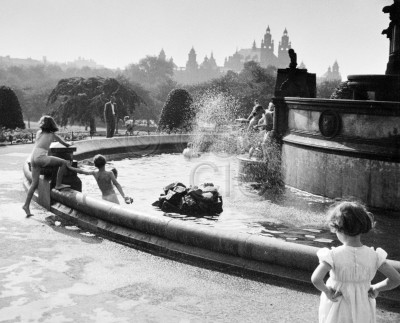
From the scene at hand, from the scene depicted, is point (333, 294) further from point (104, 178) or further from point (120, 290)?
point (104, 178)

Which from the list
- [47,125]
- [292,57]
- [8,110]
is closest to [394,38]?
[292,57]

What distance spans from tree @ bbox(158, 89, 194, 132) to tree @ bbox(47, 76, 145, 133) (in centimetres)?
1465

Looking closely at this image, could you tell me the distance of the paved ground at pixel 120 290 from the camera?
5.04 metres

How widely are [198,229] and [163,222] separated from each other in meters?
0.56

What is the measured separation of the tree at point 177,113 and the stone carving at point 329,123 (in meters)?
22.6

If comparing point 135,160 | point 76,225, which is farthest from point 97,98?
point 76,225

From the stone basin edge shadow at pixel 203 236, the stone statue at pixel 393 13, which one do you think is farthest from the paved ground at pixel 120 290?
the stone statue at pixel 393 13

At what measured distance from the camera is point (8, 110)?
3259cm

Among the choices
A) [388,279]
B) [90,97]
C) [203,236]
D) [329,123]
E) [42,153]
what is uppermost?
[90,97]

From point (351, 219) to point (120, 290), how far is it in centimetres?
298

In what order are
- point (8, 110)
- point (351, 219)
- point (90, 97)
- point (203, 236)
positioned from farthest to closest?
1. point (90, 97)
2. point (8, 110)
3. point (203, 236)
4. point (351, 219)

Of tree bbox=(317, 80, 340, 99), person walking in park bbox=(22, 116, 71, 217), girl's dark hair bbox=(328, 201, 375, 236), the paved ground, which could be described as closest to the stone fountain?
the paved ground

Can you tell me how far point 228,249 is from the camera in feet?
21.2

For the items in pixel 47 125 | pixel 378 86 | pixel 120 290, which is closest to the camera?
pixel 120 290
